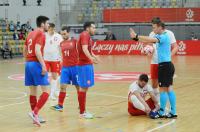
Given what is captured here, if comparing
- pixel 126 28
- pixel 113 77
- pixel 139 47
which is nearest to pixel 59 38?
pixel 113 77

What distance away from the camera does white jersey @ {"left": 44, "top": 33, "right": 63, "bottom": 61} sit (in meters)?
12.5

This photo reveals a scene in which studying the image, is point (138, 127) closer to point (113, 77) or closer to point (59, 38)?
point (59, 38)

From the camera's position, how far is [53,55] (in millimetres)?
12508

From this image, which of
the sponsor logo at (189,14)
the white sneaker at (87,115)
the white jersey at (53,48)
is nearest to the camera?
the white sneaker at (87,115)

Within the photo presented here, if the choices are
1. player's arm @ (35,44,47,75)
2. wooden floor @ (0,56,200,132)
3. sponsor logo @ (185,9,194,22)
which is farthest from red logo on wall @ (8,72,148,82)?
sponsor logo @ (185,9,194,22)

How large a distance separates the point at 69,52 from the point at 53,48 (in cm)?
123

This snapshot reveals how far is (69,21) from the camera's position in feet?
127

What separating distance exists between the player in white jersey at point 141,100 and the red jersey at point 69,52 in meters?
1.86

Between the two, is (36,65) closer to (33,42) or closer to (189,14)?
(33,42)

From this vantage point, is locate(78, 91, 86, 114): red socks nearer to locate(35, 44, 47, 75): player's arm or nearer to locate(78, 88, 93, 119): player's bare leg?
locate(78, 88, 93, 119): player's bare leg

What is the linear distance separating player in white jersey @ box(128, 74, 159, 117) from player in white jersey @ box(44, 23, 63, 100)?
2980 mm

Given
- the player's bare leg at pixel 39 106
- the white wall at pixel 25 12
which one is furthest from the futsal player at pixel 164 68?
the white wall at pixel 25 12

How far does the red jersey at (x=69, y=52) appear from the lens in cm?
1117

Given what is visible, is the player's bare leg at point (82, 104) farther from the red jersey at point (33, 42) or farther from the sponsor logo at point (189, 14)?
the sponsor logo at point (189, 14)
